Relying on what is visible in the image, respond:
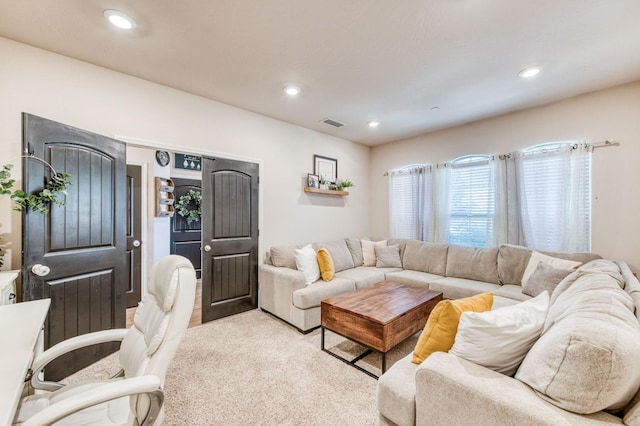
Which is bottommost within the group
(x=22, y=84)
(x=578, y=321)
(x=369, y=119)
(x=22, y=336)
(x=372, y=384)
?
(x=372, y=384)

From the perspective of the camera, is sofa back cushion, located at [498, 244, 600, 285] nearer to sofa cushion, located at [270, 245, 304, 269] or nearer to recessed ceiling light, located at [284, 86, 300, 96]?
sofa cushion, located at [270, 245, 304, 269]

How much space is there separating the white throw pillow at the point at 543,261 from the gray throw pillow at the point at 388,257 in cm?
163

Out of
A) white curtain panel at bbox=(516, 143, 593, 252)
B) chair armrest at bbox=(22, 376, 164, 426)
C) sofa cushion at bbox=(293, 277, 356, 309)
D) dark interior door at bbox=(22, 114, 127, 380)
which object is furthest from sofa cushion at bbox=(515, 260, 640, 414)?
dark interior door at bbox=(22, 114, 127, 380)

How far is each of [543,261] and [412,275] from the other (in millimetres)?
1462

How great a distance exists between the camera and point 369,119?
3891mm

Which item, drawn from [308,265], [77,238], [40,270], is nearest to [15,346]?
[40,270]

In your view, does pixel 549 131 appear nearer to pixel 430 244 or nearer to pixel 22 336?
pixel 430 244

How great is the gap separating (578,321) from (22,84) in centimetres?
391

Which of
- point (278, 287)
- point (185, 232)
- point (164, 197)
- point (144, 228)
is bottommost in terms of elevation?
point (278, 287)

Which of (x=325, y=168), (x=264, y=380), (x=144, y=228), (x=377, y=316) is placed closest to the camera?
(x=264, y=380)

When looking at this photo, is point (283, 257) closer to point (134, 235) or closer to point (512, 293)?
point (134, 235)

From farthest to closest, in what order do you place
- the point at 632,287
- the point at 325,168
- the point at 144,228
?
1. the point at 325,168
2. the point at 144,228
3. the point at 632,287

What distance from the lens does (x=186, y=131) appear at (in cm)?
310

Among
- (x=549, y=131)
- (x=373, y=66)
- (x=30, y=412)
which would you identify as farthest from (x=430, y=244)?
(x=30, y=412)
